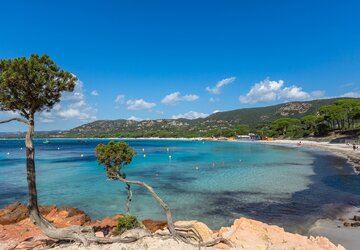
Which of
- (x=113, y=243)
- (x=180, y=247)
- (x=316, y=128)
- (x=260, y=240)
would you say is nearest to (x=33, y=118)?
(x=113, y=243)

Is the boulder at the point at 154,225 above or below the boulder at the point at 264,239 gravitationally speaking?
below

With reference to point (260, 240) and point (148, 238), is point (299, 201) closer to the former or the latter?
point (260, 240)

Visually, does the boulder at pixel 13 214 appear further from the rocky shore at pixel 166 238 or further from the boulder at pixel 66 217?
the boulder at pixel 66 217

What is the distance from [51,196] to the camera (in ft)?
106

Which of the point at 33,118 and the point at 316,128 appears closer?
the point at 33,118

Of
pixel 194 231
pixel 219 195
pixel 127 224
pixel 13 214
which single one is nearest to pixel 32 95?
pixel 127 224

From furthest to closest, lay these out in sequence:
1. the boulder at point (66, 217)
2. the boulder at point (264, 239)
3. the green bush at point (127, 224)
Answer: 1. the boulder at point (66, 217)
2. the green bush at point (127, 224)
3. the boulder at point (264, 239)

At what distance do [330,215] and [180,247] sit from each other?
621 inches

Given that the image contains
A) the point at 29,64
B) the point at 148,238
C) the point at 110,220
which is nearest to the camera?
the point at 29,64

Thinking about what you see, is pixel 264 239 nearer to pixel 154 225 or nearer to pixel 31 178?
pixel 154 225

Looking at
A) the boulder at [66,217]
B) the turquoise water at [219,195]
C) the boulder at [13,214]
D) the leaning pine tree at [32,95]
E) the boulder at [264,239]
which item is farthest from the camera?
the turquoise water at [219,195]

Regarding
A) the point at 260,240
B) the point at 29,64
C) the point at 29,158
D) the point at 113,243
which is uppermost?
the point at 29,64

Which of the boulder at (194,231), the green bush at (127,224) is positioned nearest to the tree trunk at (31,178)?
the green bush at (127,224)

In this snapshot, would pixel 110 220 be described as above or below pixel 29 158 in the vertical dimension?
below
